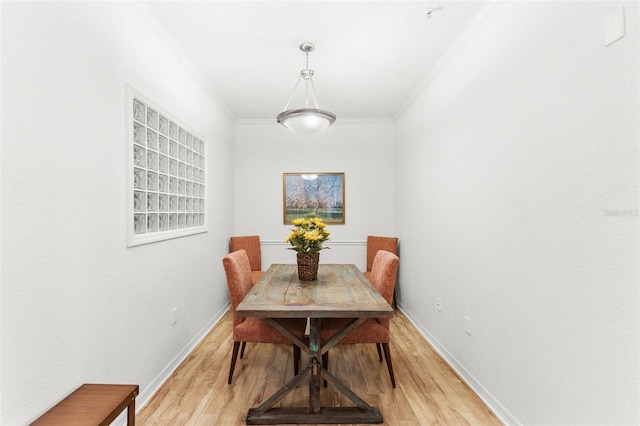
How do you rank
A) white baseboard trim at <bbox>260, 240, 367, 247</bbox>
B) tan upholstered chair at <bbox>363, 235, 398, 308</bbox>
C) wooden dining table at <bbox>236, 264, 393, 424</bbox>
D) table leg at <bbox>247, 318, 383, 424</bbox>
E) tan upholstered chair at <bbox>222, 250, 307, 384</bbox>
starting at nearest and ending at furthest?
wooden dining table at <bbox>236, 264, 393, 424</bbox> → table leg at <bbox>247, 318, 383, 424</bbox> → tan upholstered chair at <bbox>222, 250, 307, 384</bbox> → tan upholstered chair at <bbox>363, 235, 398, 308</bbox> → white baseboard trim at <bbox>260, 240, 367, 247</bbox>

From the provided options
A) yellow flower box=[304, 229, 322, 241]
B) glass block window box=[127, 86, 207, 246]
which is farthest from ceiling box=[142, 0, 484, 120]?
yellow flower box=[304, 229, 322, 241]

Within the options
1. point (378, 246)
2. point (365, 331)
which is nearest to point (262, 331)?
point (365, 331)

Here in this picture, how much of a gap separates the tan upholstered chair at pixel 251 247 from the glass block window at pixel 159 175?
1007 millimetres

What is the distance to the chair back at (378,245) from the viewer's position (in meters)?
4.07

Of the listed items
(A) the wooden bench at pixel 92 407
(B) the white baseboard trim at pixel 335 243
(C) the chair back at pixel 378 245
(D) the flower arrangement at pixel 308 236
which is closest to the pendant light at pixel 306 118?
(D) the flower arrangement at pixel 308 236

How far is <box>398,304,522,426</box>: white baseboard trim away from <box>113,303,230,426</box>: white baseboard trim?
2.13 metres

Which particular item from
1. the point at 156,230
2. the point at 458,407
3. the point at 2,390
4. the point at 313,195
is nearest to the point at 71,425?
the point at 2,390

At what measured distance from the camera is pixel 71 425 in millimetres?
1198

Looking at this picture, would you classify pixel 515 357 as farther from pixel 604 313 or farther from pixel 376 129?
pixel 376 129

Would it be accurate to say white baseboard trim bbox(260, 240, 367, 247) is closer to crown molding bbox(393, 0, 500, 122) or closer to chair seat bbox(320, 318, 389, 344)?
crown molding bbox(393, 0, 500, 122)

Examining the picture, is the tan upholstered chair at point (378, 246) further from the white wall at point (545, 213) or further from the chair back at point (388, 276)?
the chair back at point (388, 276)

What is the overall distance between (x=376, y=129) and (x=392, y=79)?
4.46 feet

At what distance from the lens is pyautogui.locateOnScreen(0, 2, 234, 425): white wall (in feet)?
3.91

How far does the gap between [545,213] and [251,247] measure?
11.1ft
